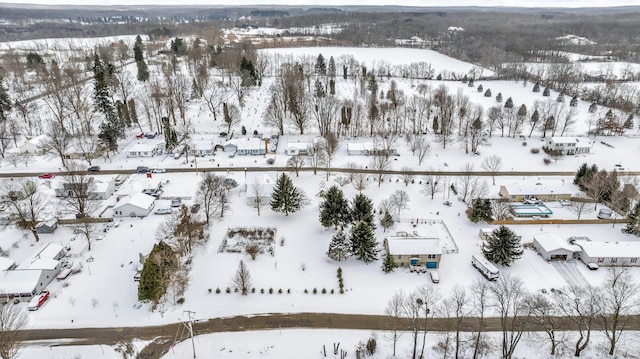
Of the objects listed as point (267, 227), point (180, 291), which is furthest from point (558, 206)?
point (180, 291)

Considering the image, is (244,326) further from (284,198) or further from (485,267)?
(485,267)

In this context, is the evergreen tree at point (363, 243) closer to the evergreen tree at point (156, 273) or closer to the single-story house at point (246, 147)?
the evergreen tree at point (156, 273)

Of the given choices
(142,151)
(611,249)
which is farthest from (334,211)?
(142,151)

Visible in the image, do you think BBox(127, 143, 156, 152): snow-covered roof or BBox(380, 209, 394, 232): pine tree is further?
BBox(127, 143, 156, 152): snow-covered roof

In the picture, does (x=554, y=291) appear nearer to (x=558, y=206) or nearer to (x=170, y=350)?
(x=558, y=206)

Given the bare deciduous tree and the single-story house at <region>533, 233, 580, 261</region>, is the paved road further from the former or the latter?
the single-story house at <region>533, 233, 580, 261</region>

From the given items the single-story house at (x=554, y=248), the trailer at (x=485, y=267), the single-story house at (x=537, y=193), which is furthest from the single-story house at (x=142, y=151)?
the single-story house at (x=554, y=248)

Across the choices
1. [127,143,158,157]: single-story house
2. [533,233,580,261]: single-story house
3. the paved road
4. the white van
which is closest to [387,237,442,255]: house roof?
the white van
